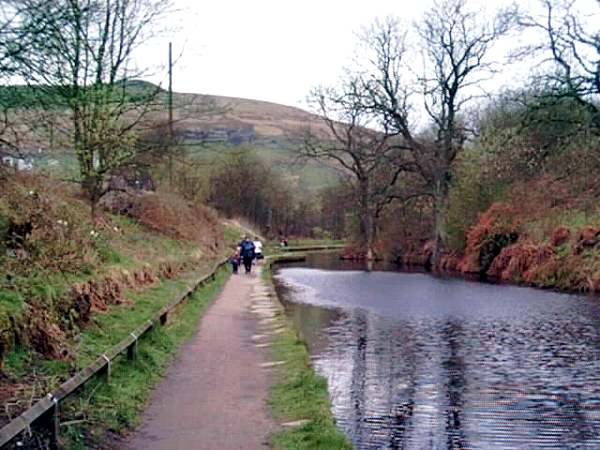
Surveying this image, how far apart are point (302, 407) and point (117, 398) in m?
1.99

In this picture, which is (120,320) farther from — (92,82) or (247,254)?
(247,254)

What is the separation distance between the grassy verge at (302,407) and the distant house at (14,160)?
4.38m

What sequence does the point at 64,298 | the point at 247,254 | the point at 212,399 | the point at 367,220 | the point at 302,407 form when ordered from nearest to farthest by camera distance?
the point at 302,407
the point at 212,399
the point at 64,298
the point at 247,254
the point at 367,220

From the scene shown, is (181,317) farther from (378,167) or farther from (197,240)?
(378,167)

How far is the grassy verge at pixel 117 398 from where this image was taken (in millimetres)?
7293

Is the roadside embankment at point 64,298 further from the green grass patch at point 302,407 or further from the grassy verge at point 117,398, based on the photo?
the green grass patch at point 302,407

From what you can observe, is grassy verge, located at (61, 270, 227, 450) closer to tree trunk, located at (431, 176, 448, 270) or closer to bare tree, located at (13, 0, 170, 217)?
bare tree, located at (13, 0, 170, 217)

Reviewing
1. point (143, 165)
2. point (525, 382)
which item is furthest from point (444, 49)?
point (525, 382)

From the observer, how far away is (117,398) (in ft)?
28.8

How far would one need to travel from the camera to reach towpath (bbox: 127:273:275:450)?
25.4 feet

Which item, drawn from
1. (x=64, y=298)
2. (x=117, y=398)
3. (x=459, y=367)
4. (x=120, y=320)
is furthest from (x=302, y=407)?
(x=120, y=320)

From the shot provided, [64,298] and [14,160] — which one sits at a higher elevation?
[14,160]

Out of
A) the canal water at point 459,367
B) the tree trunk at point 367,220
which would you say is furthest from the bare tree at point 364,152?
the canal water at point 459,367

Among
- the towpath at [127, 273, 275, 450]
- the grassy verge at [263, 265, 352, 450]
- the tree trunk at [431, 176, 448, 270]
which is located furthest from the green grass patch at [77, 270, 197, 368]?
the tree trunk at [431, 176, 448, 270]
